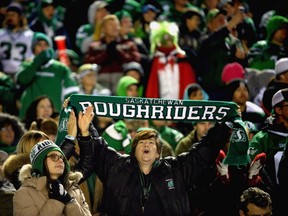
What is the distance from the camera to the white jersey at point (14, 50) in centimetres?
1670

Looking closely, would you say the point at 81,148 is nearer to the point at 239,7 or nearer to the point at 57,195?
the point at 57,195

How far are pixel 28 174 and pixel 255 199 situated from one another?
2.25m

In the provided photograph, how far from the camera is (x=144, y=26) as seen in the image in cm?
1858

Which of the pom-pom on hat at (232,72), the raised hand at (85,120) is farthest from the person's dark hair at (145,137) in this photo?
the pom-pom on hat at (232,72)

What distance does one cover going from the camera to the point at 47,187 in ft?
32.7

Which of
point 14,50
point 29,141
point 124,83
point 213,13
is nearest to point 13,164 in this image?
point 29,141

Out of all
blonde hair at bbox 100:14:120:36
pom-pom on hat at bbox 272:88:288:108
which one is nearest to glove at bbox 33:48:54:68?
blonde hair at bbox 100:14:120:36

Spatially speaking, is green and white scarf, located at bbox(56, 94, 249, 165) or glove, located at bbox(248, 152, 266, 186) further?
glove, located at bbox(248, 152, 266, 186)

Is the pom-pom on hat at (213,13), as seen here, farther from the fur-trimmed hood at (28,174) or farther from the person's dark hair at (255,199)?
the fur-trimmed hood at (28,174)

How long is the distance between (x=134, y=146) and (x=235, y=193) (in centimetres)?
130

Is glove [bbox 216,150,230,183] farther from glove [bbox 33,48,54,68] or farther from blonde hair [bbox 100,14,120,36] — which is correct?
blonde hair [bbox 100,14,120,36]

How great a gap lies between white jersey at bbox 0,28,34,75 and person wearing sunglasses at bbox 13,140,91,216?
6633 mm

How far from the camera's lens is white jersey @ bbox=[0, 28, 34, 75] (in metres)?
16.7

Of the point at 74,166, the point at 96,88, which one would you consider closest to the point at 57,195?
the point at 74,166
